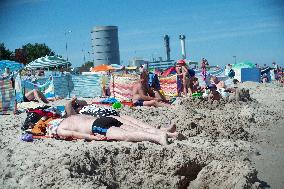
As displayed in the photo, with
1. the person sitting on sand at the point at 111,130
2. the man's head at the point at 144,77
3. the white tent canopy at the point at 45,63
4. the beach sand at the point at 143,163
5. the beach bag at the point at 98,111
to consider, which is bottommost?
the beach sand at the point at 143,163

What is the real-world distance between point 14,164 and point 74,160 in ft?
1.95

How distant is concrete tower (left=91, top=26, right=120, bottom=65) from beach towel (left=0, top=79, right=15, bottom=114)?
31.3 metres

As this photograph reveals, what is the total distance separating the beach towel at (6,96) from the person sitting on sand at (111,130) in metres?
4.52

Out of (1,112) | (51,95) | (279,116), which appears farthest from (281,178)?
(51,95)

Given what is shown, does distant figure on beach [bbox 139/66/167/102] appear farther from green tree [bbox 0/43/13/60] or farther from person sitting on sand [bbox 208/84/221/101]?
green tree [bbox 0/43/13/60]

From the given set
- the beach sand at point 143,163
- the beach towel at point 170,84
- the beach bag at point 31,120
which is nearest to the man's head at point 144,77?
the beach sand at point 143,163

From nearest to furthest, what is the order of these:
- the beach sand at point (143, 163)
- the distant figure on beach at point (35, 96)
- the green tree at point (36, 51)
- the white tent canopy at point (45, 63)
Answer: the beach sand at point (143, 163) < the distant figure on beach at point (35, 96) < the white tent canopy at point (45, 63) < the green tree at point (36, 51)

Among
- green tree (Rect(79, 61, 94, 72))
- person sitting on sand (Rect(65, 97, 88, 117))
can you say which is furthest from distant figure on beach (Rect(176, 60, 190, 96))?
green tree (Rect(79, 61, 94, 72))

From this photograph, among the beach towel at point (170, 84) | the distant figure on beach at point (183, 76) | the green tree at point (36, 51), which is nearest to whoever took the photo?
the distant figure on beach at point (183, 76)

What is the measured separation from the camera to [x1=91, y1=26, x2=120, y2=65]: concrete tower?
134 feet

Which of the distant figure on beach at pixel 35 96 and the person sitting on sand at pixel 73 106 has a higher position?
the person sitting on sand at pixel 73 106

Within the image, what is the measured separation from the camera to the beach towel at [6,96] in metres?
9.27

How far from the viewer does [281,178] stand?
4.02 m

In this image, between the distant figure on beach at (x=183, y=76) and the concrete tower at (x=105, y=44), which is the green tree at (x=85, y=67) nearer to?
the concrete tower at (x=105, y=44)
